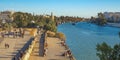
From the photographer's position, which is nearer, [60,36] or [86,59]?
[86,59]

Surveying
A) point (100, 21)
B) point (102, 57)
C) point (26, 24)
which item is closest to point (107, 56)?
point (102, 57)

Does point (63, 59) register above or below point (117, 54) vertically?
below

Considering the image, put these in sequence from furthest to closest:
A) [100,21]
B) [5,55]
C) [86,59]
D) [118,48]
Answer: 1. [100,21]
2. [86,59]
3. [5,55]
4. [118,48]

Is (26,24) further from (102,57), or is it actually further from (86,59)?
(102,57)

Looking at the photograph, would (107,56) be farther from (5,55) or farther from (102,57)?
(5,55)

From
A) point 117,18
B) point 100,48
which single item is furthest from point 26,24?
point 117,18

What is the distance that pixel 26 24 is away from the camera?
236 ft

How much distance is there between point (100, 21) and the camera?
137 meters

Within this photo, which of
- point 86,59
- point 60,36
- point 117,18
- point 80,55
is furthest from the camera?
point 117,18

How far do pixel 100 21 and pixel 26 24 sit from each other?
69.2 meters

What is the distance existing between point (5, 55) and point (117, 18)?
126 meters

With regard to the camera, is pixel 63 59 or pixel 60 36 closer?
pixel 63 59

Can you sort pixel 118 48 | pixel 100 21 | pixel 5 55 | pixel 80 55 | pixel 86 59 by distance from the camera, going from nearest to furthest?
pixel 118 48, pixel 5 55, pixel 86 59, pixel 80 55, pixel 100 21

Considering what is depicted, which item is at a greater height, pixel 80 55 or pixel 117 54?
pixel 117 54
